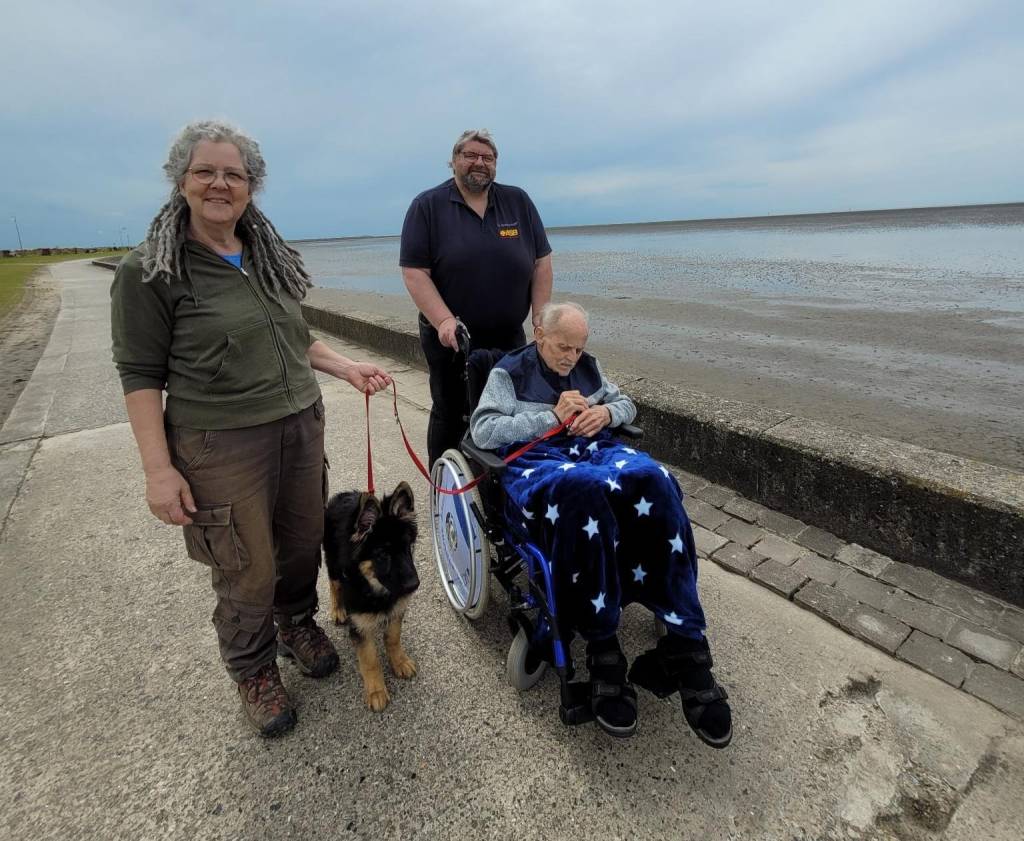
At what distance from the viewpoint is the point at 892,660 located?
2254mm

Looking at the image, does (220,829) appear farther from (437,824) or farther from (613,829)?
(613,829)

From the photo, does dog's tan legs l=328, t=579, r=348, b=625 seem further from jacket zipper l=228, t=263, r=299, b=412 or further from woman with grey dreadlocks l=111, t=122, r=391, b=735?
jacket zipper l=228, t=263, r=299, b=412

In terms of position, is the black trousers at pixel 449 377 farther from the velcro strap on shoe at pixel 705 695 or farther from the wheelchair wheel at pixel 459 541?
the velcro strap on shoe at pixel 705 695

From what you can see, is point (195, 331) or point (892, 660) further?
point (892, 660)

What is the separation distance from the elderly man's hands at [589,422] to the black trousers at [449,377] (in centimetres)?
91

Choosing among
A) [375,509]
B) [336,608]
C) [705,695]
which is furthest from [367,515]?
[705,695]

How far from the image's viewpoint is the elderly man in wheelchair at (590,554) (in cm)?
192

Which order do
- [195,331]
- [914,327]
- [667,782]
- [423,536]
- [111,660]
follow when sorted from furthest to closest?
[914,327] → [423,536] → [111,660] → [667,782] → [195,331]

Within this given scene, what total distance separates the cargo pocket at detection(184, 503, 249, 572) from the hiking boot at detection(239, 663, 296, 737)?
52cm

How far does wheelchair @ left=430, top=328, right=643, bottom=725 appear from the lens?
195 centimetres

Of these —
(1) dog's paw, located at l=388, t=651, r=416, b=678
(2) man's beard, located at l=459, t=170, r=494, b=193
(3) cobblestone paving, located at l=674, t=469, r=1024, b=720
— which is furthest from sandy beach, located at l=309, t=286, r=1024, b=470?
(1) dog's paw, located at l=388, t=651, r=416, b=678

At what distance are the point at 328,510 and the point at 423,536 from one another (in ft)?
3.38

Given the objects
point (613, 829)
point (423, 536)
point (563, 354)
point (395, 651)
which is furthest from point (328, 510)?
point (613, 829)

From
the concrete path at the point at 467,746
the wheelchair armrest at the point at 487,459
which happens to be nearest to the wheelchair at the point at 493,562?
the wheelchair armrest at the point at 487,459
